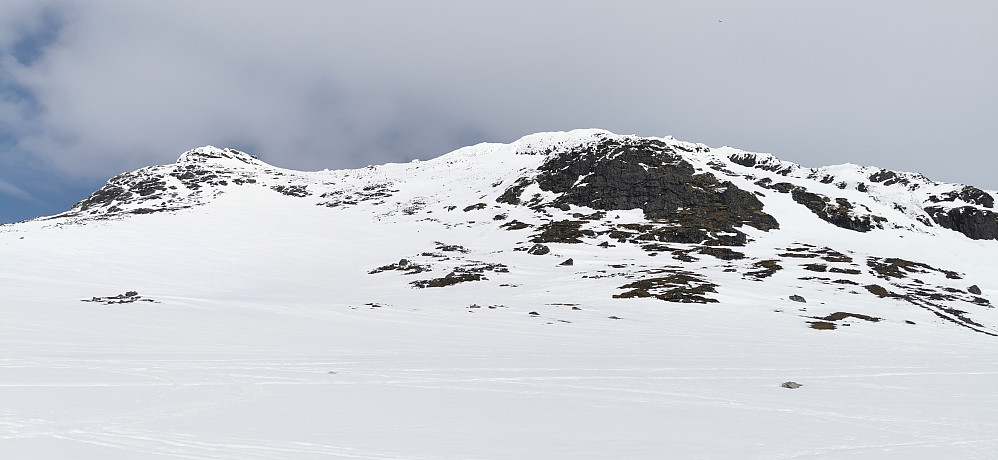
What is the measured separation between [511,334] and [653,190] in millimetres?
68403

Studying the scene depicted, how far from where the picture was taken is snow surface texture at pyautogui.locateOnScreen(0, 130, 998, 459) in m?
7.46

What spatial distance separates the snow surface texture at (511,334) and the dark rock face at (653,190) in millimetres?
844

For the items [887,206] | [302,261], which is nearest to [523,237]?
[302,261]

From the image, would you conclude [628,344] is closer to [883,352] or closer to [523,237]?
[883,352]

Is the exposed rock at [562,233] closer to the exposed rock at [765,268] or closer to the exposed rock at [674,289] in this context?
the exposed rock at [765,268]

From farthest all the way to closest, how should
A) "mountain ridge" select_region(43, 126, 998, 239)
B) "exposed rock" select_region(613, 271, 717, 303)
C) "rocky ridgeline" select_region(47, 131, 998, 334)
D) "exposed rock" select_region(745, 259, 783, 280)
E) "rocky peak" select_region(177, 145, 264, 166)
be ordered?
"rocky peak" select_region(177, 145, 264, 166) → "mountain ridge" select_region(43, 126, 998, 239) → "exposed rock" select_region(745, 259, 783, 280) → "rocky ridgeline" select_region(47, 131, 998, 334) → "exposed rock" select_region(613, 271, 717, 303)

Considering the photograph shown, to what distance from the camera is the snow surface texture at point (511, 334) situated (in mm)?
7465

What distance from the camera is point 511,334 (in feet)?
67.1

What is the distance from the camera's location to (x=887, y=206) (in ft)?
283

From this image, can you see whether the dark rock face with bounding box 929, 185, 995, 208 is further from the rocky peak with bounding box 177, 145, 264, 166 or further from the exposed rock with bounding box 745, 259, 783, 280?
the rocky peak with bounding box 177, 145, 264, 166

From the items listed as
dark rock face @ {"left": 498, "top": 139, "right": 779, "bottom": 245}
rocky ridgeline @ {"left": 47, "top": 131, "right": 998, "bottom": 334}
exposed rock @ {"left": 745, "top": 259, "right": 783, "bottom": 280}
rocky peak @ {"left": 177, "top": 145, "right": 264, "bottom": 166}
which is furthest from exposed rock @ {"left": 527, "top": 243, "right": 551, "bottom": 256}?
rocky peak @ {"left": 177, "top": 145, "right": 264, "bottom": 166}

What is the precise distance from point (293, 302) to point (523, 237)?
3786cm

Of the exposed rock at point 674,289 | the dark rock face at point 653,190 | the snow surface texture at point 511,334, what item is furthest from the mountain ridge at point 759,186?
the exposed rock at point 674,289

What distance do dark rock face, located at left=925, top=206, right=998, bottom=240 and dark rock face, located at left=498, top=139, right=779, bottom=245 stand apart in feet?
114
